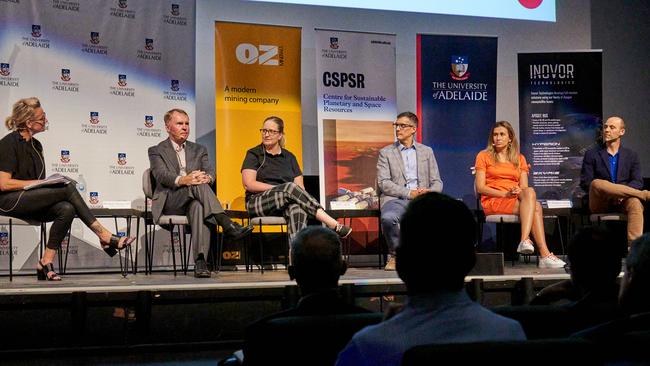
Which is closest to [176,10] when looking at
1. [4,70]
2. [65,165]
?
[4,70]

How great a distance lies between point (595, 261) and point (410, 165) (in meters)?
3.87

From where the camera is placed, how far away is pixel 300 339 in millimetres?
1589


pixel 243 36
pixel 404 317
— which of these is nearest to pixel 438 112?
pixel 243 36

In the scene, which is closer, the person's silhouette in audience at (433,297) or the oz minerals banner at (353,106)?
the person's silhouette in audience at (433,297)

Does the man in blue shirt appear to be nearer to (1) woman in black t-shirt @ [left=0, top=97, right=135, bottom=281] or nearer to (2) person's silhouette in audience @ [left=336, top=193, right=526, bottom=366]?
(1) woman in black t-shirt @ [left=0, top=97, right=135, bottom=281]

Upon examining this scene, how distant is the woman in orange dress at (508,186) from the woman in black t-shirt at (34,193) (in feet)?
8.90

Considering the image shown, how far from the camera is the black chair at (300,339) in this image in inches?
62.5

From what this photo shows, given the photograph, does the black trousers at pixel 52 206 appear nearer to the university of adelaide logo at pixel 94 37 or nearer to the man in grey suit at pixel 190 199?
the man in grey suit at pixel 190 199

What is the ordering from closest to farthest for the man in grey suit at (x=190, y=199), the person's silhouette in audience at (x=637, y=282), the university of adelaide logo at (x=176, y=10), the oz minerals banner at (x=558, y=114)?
1. the person's silhouette in audience at (x=637, y=282)
2. the man in grey suit at (x=190, y=199)
3. the university of adelaide logo at (x=176, y=10)
4. the oz minerals banner at (x=558, y=114)

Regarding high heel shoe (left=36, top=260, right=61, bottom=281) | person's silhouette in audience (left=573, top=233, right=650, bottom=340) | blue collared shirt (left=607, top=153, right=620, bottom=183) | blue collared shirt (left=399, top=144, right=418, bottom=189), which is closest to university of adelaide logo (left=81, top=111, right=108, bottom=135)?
high heel shoe (left=36, top=260, right=61, bottom=281)

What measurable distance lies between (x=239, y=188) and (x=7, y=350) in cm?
290

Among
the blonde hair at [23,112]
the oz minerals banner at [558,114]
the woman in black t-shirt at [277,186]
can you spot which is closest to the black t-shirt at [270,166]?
the woman in black t-shirt at [277,186]

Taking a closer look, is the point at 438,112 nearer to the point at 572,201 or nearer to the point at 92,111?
the point at 572,201

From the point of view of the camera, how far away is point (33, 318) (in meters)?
3.69
